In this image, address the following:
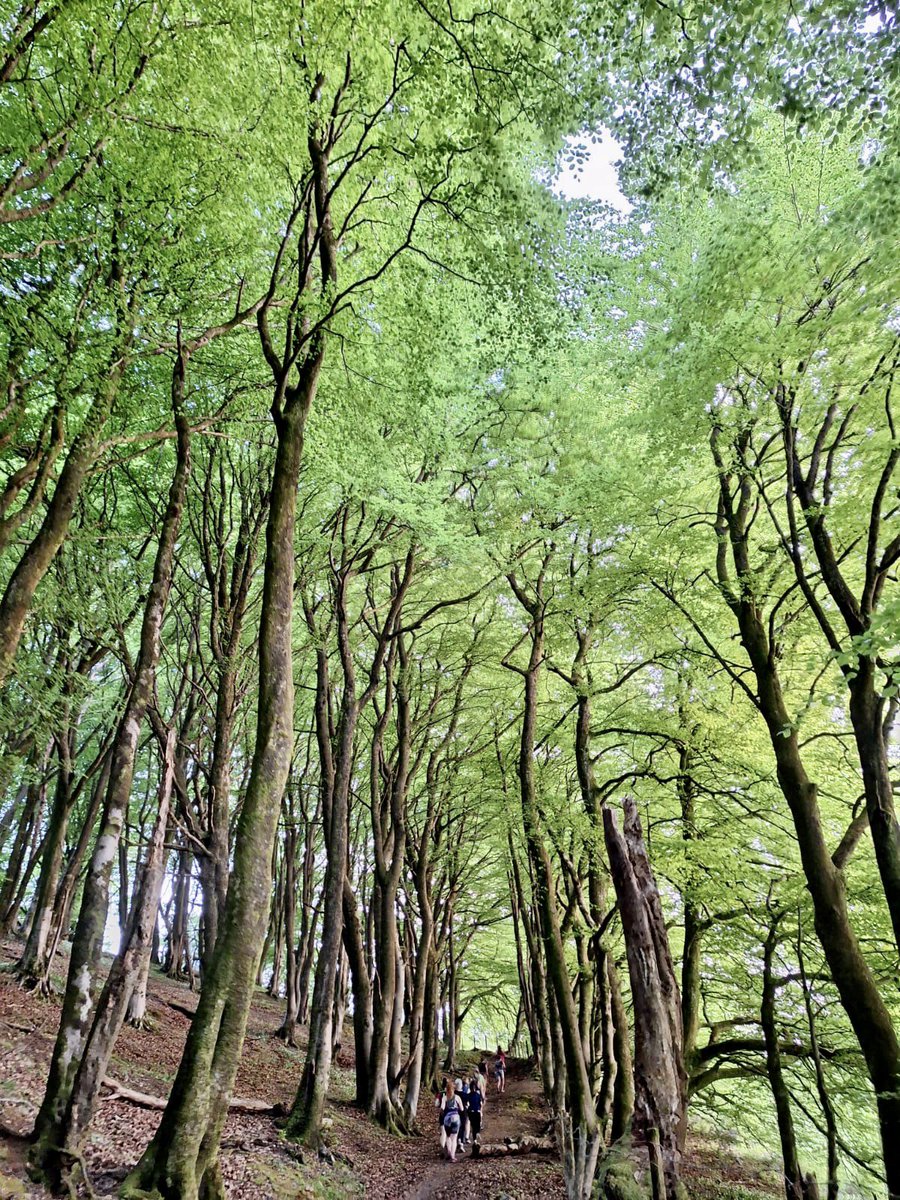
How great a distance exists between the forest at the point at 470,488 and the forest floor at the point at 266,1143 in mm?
103

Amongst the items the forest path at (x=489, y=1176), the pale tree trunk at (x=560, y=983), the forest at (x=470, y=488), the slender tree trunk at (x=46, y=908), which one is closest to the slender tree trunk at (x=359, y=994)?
the forest at (x=470, y=488)

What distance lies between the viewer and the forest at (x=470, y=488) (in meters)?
5.66

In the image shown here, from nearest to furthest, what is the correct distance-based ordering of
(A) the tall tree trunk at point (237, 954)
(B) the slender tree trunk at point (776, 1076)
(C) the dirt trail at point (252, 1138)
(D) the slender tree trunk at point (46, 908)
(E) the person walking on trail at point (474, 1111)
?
1. (A) the tall tree trunk at point (237, 954)
2. (C) the dirt trail at point (252, 1138)
3. (B) the slender tree trunk at point (776, 1076)
4. (D) the slender tree trunk at point (46, 908)
5. (E) the person walking on trail at point (474, 1111)

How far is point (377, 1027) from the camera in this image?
1209 cm

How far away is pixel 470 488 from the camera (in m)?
12.7

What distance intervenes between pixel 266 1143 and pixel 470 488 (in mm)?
10508

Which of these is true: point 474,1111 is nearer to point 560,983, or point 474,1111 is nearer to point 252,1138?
point 560,983

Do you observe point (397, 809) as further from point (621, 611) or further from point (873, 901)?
point (873, 901)

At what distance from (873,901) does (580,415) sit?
8757 mm

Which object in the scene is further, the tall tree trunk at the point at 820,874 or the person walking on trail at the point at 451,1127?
the person walking on trail at the point at 451,1127

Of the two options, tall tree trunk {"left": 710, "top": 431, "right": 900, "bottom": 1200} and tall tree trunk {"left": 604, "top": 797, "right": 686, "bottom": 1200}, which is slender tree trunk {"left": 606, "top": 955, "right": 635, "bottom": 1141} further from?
tall tree trunk {"left": 604, "top": 797, "right": 686, "bottom": 1200}

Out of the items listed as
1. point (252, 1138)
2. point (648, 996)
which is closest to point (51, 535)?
point (648, 996)

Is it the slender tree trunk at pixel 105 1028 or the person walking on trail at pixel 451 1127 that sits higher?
the slender tree trunk at pixel 105 1028

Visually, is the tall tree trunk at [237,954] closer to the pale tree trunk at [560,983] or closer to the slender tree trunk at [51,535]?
the slender tree trunk at [51,535]
